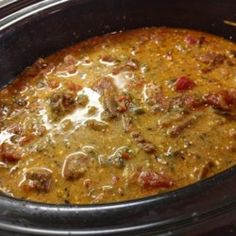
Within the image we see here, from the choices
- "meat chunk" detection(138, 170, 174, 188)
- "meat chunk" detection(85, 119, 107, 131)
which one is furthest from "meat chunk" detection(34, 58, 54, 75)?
"meat chunk" detection(138, 170, 174, 188)

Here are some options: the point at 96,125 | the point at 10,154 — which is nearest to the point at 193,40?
the point at 96,125

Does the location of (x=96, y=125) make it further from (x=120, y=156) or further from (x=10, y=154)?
(x=10, y=154)

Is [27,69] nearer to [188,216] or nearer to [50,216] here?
[50,216]

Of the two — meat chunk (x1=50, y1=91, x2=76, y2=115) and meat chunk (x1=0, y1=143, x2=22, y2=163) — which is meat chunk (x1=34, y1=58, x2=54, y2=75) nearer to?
meat chunk (x1=50, y1=91, x2=76, y2=115)

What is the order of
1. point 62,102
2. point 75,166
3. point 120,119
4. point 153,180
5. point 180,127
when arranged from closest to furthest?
point 153,180, point 75,166, point 180,127, point 120,119, point 62,102

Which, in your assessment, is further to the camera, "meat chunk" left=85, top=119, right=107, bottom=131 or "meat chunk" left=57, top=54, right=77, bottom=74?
"meat chunk" left=57, top=54, right=77, bottom=74

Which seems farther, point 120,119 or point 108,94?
point 108,94

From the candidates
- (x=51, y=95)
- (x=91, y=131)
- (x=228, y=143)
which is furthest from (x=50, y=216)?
(x=51, y=95)
